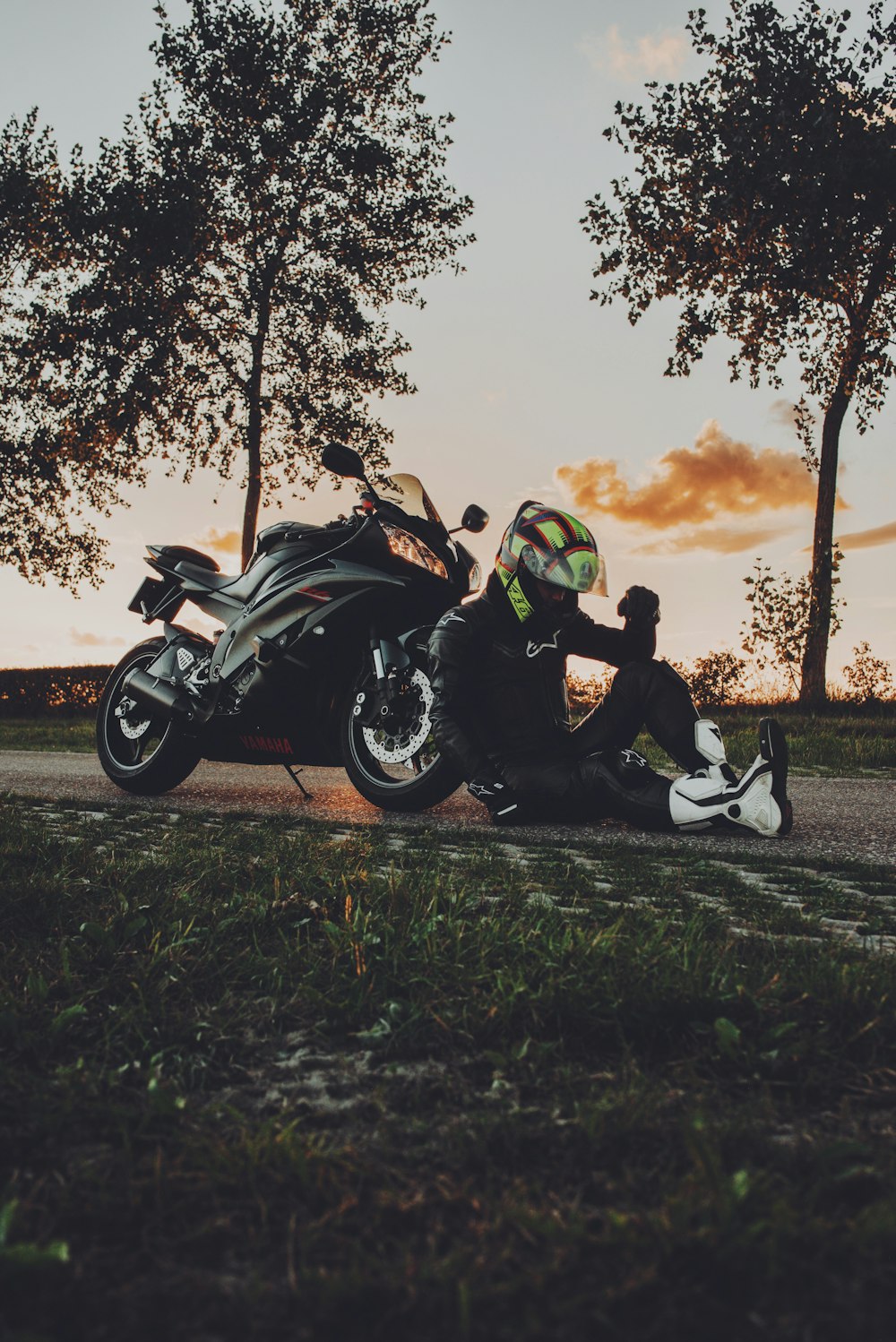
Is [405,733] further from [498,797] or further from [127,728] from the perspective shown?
[127,728]

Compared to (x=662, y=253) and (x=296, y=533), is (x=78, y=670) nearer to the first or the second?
(x=662, y=253)

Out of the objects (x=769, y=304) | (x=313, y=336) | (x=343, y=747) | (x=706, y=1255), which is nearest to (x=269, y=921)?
(x=706, y=1255)

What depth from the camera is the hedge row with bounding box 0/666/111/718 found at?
23500 millimetres

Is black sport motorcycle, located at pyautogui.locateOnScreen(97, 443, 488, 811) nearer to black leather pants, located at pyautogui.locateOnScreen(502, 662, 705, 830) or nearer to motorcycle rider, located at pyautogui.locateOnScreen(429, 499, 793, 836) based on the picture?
motorcycle rider, located at pyautogui.locateOnScreen(429, 499, 793, 836)

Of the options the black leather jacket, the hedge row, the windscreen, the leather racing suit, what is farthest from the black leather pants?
the hedge row

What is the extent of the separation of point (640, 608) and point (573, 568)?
42cm

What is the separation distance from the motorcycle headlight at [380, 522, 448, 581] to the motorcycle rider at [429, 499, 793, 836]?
36cm

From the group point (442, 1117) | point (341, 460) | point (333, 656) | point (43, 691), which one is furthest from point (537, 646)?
point (43, 691)

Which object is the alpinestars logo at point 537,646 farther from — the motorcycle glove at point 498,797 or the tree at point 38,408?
the tree at point 38,408

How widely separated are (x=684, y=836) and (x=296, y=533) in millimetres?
2552

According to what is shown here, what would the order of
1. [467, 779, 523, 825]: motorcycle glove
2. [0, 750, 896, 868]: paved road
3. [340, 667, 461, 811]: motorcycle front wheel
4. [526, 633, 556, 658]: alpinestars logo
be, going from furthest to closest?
[340, 667, 461, 811]: motorcycle front wheel < [526, 633, 556, 658]: alpinestars logo < [467, 779, 523, 825]: motorcycle glove < [0, 750, 896, 868]: paved road

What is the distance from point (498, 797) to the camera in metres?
4.61

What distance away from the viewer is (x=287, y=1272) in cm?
114

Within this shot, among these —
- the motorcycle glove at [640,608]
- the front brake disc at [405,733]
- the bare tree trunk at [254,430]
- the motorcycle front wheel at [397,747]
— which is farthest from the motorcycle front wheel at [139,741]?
the bare tree trunk at [254,430]
